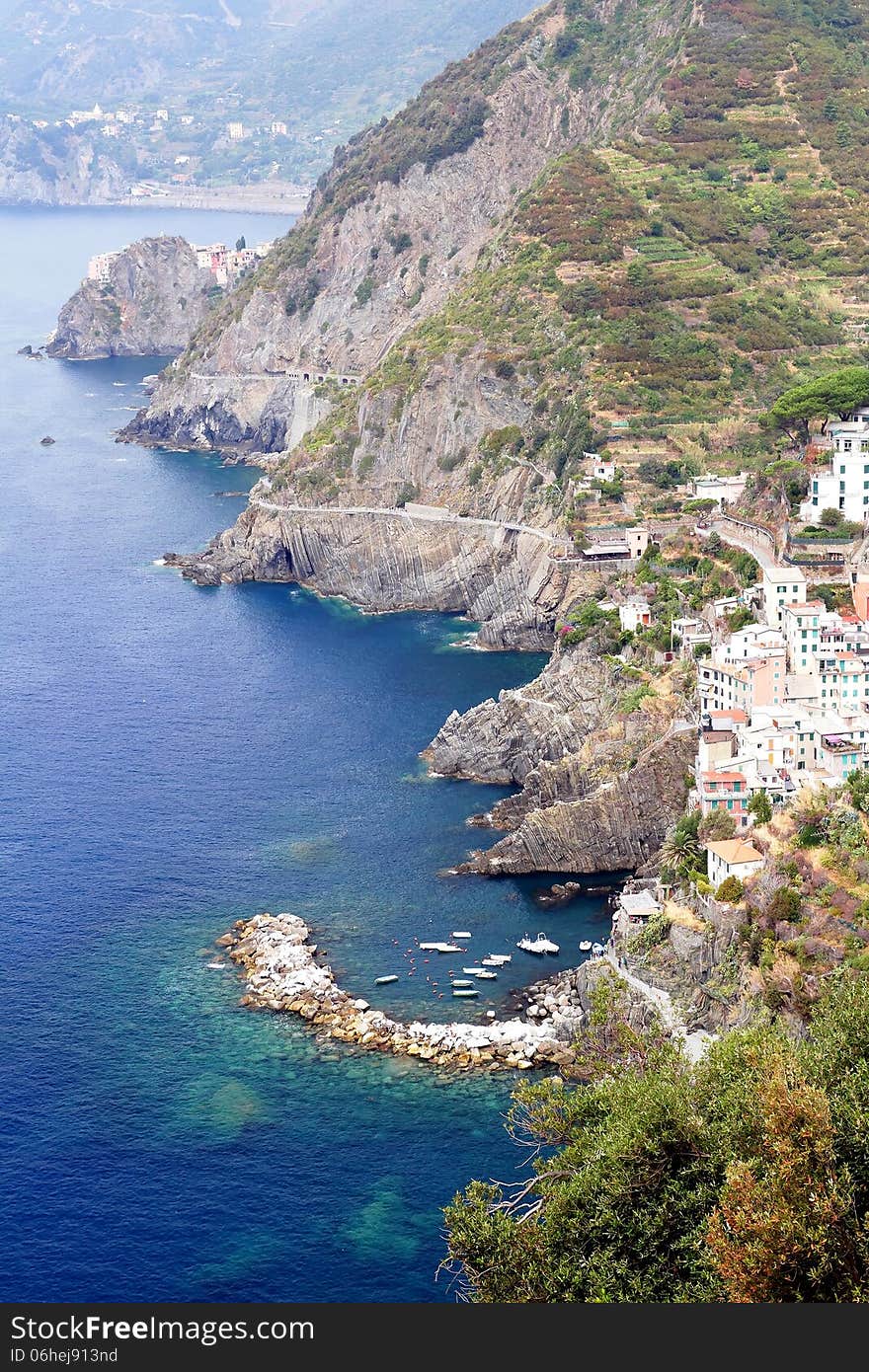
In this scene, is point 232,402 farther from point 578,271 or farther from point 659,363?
point 659,363

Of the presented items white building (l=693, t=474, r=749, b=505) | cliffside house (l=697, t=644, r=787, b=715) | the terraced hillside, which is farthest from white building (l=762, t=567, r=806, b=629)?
the terraced hillside

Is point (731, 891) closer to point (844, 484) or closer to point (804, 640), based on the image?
point (804, 640)

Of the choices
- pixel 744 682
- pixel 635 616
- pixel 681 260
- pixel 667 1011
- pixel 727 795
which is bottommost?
pixel 667 1011

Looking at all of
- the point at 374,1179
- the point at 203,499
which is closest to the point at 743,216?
the point at 203,499

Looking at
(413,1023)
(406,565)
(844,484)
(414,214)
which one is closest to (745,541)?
(844,484)

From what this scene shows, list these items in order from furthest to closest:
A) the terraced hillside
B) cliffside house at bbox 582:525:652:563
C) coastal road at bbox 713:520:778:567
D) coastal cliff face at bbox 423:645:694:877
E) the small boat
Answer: the terraced hillside → cliffside house at bbox 582:525:652:563 → coastal road at bbox 713:520:778:567 → coastal cliff face at bbox 423:645:694:877 → the small boat

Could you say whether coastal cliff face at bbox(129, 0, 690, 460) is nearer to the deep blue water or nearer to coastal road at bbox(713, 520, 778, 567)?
the deep blue water
